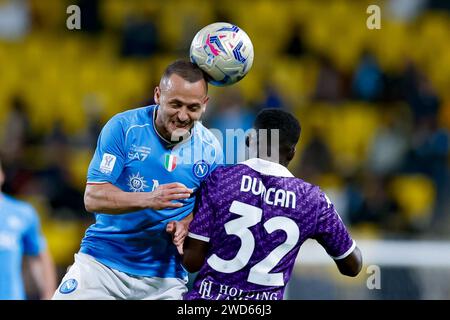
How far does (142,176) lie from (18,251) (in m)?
2.19

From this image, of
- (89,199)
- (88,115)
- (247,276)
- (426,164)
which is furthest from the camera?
(88,115)

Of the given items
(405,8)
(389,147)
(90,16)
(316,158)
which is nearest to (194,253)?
(316,158)

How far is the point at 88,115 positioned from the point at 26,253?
213 inches

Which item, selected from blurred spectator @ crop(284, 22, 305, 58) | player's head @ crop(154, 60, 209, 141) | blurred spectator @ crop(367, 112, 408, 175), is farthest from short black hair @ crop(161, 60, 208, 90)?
blurred spectator @ crop(284, 22, 305, 58)

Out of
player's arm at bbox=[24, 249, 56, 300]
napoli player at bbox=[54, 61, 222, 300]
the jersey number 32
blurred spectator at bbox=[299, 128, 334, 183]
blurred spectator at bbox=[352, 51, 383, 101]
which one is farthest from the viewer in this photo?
blurred spectator at bbox=[352, 51, 383, 101]

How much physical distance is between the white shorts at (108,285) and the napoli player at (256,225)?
2.05 ft

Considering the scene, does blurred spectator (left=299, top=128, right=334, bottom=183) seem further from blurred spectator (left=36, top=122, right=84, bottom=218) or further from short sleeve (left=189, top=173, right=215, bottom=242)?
short sleeve (left=189, top=173, right=215, bottom=242)

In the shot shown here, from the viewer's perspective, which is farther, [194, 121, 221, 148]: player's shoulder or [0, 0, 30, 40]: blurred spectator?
[0, 0, 30, 40]: blurred spectator

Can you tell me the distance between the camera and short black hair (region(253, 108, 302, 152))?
4.97m

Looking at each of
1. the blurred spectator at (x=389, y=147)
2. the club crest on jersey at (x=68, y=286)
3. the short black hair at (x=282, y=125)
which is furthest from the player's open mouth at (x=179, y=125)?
the blurred spectator at (x=389, y=147)

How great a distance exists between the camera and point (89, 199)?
5.25 metres

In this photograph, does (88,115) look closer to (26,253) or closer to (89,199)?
(26,253)

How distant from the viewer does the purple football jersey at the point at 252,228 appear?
4883 millimetres
